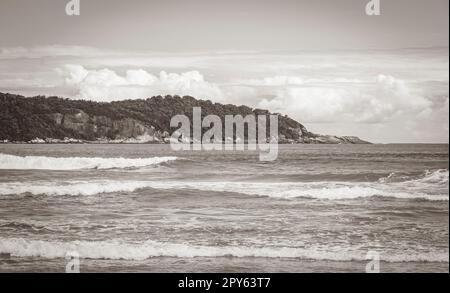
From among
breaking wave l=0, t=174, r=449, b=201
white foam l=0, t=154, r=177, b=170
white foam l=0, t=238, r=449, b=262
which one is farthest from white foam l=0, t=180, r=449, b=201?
white foam l=0, t=238, r=449, b=262

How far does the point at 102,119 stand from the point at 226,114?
11.3 feet

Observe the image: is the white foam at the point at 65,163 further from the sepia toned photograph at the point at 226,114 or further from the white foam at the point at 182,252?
the white foam at the point at 182,252

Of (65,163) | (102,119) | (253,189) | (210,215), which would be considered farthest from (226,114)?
(65,163)

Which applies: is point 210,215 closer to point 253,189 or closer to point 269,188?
point 253,189

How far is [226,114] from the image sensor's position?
9.80 meters

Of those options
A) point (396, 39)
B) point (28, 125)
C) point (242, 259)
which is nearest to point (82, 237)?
point (242, 259)

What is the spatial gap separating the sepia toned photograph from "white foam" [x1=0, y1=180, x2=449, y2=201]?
4cm

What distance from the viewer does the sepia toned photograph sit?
18.4 ft

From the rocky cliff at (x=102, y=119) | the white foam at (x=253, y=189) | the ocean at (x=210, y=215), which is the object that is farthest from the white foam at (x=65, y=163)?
the white foam at (x=253, y=189)

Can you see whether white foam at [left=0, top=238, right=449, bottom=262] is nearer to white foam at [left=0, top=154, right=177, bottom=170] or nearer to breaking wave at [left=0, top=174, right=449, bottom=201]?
breaking wave at [left=0, top=174, right=449, bottom=201]

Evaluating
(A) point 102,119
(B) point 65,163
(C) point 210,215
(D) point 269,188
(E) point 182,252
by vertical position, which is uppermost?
(A) point 102,119

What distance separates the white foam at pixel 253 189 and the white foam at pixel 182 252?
262cm
